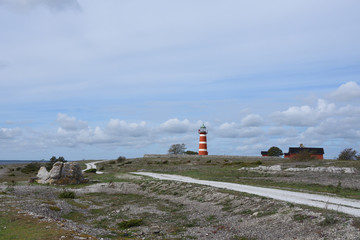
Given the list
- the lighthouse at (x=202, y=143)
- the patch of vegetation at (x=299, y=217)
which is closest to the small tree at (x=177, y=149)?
the lighthouse at (x=202, y=143)

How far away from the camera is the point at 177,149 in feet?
422

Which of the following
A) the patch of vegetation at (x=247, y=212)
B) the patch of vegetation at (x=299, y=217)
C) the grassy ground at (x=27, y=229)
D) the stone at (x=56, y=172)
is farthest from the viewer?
the stone at (x=56, y=172)

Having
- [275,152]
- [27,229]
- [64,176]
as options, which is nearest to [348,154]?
[275,152]

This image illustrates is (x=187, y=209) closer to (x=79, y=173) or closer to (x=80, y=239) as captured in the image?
(x=80, y=239)

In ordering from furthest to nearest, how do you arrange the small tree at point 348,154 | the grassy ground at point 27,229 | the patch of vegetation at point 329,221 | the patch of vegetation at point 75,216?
1. the small tree at point 348,154
2. the patch of vegetation at point 75,216
3. the grassy ground at point 27,229
4. the patch of vegetation at point 329,221

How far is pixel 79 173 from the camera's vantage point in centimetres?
4497

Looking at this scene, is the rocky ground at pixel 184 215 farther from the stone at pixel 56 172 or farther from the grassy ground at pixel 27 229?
the stone at pixel 56 172

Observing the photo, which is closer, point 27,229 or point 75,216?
point 27,229

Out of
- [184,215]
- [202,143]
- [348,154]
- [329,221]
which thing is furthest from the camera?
[202,143]

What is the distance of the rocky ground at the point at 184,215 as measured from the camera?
16.2 m

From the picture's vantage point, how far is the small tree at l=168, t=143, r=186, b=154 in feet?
421

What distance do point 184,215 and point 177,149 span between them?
10561 cm

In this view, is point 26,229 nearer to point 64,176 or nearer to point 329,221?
point 329,221

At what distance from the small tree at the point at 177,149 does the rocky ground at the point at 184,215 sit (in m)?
92.7
